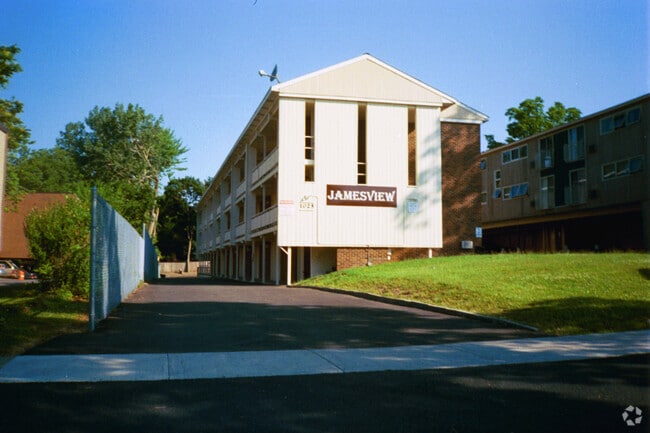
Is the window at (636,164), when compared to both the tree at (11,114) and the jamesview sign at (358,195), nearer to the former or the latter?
the jamesview sign at (358,195)

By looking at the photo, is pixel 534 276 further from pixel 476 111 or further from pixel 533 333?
pixel 476 111

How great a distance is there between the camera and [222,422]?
4.89 m

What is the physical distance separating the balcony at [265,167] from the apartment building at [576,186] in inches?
604

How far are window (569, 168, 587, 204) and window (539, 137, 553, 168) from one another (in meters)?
2.20

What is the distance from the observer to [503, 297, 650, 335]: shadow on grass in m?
10.8

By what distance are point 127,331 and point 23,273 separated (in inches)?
1519

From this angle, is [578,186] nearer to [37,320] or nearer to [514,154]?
[514,154]

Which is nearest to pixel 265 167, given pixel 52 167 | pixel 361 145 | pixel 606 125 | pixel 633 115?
pixel 361 145

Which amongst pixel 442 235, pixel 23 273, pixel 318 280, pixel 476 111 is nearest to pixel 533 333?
pixel 318 280

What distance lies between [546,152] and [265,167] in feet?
63.1

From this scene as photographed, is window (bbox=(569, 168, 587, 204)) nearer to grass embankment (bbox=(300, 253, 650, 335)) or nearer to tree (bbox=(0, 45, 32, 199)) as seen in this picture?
grass embankment (bbox=(300, 253, 650, 335))

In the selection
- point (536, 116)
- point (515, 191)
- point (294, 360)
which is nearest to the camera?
point (294, 360)

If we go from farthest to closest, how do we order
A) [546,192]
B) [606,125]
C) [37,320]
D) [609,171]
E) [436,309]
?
[546,192], [606,125], [609,171], [436,309], [37,320]

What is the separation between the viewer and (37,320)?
10.7 m
